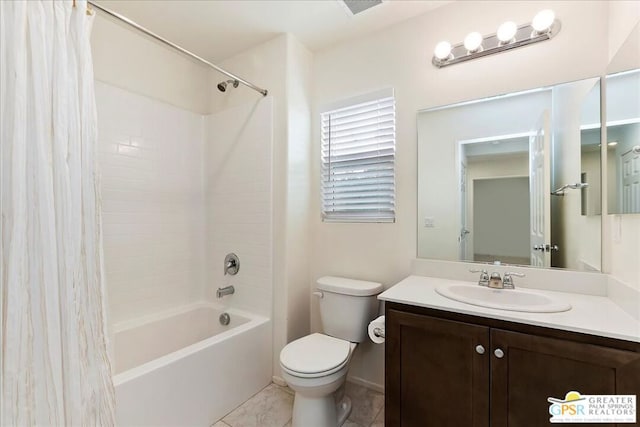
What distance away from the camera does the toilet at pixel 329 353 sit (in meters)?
1.51

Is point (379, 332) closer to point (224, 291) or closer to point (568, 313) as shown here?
point (568, 313)

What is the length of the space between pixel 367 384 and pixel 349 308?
631mm

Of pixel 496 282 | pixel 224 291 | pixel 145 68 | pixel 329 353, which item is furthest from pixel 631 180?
pixel 145 68

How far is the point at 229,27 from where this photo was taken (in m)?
2.05

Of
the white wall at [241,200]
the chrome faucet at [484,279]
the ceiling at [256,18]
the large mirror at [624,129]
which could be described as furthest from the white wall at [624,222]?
the white wall at [241,200]

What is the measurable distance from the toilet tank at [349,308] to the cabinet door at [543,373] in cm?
79

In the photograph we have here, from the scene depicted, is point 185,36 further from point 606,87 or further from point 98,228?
point 606,87

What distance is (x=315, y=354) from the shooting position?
5.37 feet

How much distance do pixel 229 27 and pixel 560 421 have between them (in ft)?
9.02

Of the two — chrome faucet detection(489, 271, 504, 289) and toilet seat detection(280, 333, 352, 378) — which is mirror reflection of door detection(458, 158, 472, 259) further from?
toilet seat detection(280, 333, 352, 378)

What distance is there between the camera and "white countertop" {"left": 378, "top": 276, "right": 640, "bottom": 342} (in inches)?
40.6

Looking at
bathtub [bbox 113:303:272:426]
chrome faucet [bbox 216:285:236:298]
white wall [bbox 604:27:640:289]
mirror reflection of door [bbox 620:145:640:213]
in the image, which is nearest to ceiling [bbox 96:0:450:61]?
white wall [bbox 604:27:640:289]

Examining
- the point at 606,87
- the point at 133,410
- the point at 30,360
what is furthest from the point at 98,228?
the point at 606,87

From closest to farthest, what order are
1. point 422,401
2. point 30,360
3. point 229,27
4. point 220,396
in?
point 30,360 → point 422,401 → point 220,396 → point 229,27
